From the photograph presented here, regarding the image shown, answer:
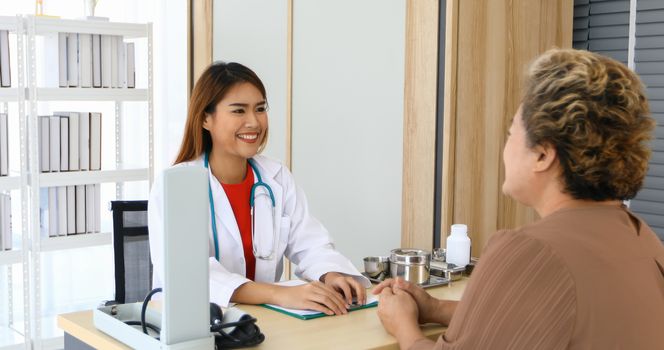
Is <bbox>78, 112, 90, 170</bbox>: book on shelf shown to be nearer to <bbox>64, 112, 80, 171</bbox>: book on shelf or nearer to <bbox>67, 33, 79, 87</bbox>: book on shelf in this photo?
<bbox>64, 112, 80, 171</bbox>: book on shelf

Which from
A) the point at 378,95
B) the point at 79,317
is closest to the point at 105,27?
the point at 378,95

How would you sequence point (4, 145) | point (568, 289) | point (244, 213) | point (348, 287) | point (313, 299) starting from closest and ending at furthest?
1. point (568, 289)
2. point (313, 299)
3. point (348, 287)
4. point (244, 213)
5. point (4, 145)

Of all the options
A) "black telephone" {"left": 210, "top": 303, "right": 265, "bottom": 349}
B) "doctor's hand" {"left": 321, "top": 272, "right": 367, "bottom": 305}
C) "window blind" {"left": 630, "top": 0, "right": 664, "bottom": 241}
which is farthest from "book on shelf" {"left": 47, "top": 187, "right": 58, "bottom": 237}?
"window blind" {"left": 630, "top": 0, "right": 664, "bottom": 241}

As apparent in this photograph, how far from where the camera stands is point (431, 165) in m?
3.17

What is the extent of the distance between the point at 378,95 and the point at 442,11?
0.44 metres

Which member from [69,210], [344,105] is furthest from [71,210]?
[344,105]

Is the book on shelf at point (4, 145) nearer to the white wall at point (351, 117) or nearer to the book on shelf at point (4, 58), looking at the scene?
the book on shelf at point (4, 58)

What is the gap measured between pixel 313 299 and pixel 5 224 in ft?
6.92

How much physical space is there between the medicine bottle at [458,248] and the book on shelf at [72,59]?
6.79 ft

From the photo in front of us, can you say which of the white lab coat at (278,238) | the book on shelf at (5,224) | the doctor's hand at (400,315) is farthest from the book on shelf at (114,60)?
the doctor's hand at (400,315)

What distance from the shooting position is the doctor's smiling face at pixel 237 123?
2479 millimetres

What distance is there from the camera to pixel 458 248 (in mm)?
2506

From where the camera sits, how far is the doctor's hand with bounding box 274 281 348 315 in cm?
200

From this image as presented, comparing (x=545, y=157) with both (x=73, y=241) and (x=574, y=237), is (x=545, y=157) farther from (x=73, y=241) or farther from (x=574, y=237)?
(x=73, y=241)
